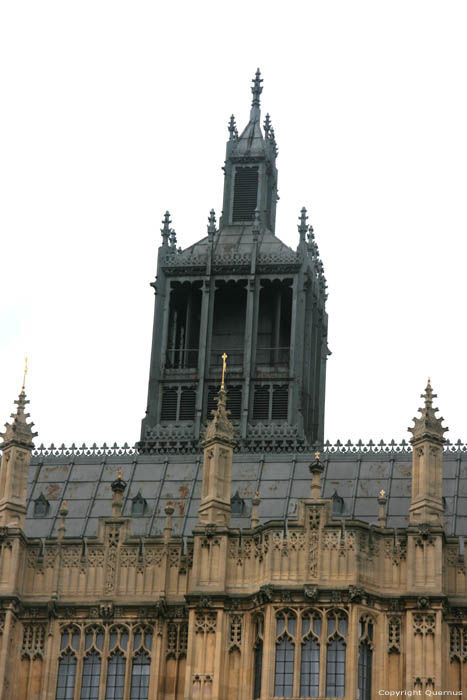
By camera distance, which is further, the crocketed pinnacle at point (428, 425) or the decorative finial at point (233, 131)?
the decorative finial at point (233, 131)

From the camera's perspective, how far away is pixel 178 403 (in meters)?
82.3

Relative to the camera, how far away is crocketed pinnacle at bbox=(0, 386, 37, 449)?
7088cm

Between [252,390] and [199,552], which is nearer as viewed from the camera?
[199,552]

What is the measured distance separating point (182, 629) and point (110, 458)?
11657 millimetres

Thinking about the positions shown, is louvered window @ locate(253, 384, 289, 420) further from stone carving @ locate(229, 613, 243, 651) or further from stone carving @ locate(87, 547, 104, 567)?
stone carving @ locate(229, 613, 243, 651)

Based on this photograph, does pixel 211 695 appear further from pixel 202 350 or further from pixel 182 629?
pixel 202 350

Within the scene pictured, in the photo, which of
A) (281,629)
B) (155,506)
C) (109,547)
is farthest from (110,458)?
(281,629)

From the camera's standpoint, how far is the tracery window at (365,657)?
6531 centimetres

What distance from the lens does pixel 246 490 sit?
74875 millimetres

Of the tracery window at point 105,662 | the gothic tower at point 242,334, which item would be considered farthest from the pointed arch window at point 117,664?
the gothic tower at point 242,334

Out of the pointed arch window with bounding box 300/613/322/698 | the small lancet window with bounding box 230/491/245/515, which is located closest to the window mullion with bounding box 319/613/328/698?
the pointed arch window with bounding box 300/613/322/698

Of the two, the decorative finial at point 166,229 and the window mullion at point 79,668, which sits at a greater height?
the decorative finial at point 166,229

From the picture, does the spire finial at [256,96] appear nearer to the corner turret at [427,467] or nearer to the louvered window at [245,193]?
the louvered window at [245,193]

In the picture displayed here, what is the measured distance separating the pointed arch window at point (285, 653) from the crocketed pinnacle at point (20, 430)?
1197 centimetres
